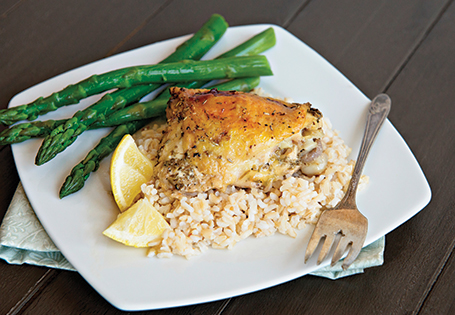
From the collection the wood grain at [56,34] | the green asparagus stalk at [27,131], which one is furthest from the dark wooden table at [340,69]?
the green asparagus stalk at [27,131]

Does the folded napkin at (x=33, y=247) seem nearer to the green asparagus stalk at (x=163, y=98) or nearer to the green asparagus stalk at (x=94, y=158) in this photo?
the green asparagus stalk at (x=94, y=158)

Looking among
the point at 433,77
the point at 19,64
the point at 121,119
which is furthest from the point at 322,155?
the point at 19,64

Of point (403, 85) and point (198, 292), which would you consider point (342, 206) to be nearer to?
point (198, 292)

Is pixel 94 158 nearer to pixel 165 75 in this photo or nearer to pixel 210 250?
pixel 165 75

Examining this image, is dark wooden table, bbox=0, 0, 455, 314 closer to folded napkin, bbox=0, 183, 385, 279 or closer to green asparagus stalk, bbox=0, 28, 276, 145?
folded napkin, bbox=0, 183, 385, 279

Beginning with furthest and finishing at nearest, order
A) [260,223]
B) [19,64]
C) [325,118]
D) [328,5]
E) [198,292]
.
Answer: [328,5] → [19,64] → [325,118] → [260,223] → [198,292]

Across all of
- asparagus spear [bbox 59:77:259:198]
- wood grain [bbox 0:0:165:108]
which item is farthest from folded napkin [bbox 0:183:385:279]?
wood grain [bbox 0:0:165:108]
